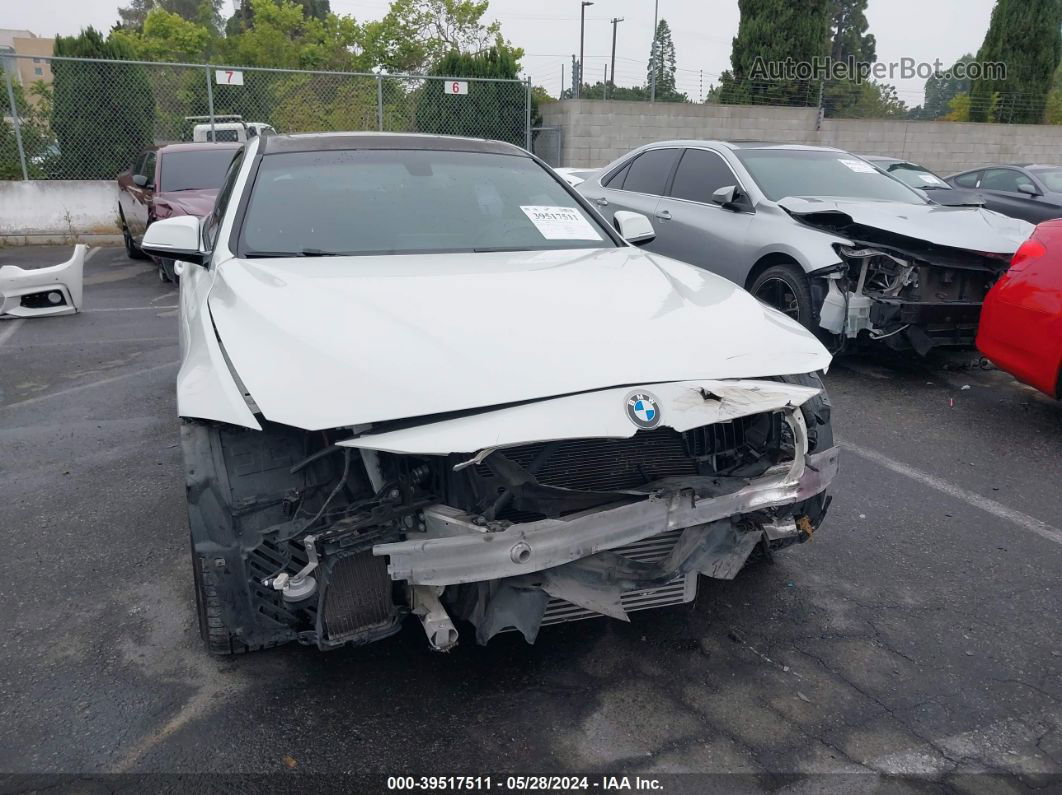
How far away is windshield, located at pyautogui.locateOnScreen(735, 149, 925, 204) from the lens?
674 centimetres

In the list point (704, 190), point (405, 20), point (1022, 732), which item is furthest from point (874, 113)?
point (405, 20)

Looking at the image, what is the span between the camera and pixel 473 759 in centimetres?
237

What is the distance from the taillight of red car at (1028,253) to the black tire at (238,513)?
4.50 meters

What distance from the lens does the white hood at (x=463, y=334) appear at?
7.50 feet

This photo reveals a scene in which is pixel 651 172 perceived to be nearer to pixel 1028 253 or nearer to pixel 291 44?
pixel 1028 253

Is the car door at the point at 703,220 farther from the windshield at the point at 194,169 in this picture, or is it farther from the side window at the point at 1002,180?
the side window at the point at 1002,180

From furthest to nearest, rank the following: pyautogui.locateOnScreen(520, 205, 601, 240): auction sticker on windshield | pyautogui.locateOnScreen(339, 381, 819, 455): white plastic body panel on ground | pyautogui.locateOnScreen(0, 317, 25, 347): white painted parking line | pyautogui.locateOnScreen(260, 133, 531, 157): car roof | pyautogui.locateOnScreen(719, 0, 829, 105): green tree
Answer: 1. pyautogui.locateOnScreen(719, 0, 829, 105): green tree
2. pyautogui.locateOnScreen(0, 317, 25, 347): white painted parking line
3. pyautogui.locateOnScreen(260, 133, 531, 157): car roof
4. pyautogui.locateOnScreen(520, 205, 601, 240): auction sticker on windshield
5. pyautogui.locateOnScreen(339, 381, 819, 455): white plastic body panel on ground

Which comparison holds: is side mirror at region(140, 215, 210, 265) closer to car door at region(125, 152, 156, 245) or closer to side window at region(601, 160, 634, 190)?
side window at region(601, 160, 634, 190)

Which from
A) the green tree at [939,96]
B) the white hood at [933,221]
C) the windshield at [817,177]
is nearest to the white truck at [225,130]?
the windshield at [817,177]

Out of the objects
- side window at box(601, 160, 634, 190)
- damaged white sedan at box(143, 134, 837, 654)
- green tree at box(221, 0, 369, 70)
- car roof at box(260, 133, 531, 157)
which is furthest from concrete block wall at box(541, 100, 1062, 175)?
green tree at box(221, 0, 369, 70)

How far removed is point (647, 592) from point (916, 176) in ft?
34.2

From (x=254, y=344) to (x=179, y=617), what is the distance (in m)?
1.22

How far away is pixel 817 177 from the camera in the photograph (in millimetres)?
6914

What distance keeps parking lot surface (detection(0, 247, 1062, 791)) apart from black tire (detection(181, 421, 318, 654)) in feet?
1.14
